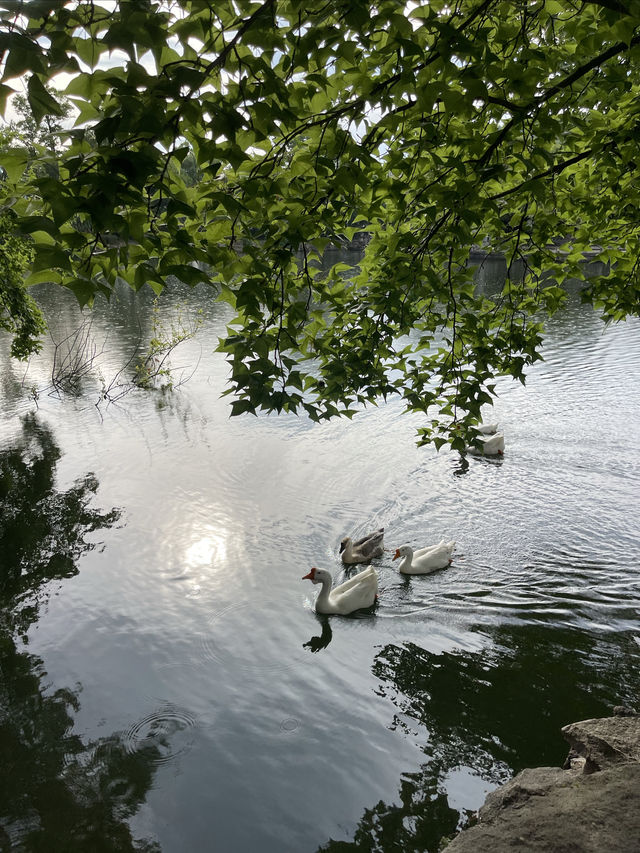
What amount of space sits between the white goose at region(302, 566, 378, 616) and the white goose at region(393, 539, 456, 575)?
648 millimetres

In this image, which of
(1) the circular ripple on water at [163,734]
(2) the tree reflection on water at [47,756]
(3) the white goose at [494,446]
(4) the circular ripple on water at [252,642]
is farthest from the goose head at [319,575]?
(3) the white goose at [494,446]

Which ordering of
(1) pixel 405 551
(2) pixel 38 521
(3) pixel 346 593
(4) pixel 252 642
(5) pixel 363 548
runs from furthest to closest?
(2) pixel 38 521, (5) pixel 363 548, (1) pixel 405 551, (3) pixel 346 593, (4) pixel 252 642

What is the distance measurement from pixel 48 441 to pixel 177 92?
42.9 ft

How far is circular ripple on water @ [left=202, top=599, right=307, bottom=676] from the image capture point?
7133mm

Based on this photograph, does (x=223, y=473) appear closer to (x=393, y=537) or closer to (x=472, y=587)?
(x=393, y=537)

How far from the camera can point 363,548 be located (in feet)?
30.3

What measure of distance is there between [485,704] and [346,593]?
2406 mm

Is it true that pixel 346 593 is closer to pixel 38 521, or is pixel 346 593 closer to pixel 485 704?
pixel 485 704

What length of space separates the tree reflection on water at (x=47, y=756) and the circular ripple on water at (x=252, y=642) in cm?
149

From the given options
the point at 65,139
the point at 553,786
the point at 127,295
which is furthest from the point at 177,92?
the point at 127,295

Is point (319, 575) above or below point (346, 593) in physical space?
above

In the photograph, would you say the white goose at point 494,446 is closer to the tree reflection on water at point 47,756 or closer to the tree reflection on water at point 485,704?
the tree reflection on water at point 485,704

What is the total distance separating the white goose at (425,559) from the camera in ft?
28.8

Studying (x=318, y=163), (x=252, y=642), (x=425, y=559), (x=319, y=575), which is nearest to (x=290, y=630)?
(x=252, y=642)
